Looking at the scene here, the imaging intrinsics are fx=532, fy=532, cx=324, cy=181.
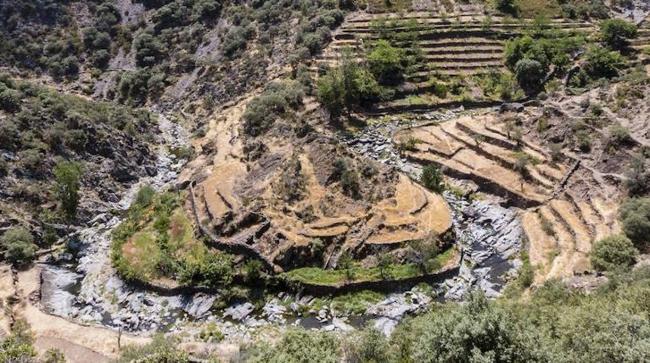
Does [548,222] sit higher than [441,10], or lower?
lower

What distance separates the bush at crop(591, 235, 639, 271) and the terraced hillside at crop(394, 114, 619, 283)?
1056mm

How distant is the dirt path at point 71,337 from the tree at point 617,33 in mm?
77116

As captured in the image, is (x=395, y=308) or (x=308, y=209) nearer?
(x=395, y=308)

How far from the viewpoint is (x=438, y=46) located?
85812mm

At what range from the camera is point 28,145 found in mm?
60500

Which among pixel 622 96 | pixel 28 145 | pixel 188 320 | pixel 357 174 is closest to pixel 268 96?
pixel 357 174

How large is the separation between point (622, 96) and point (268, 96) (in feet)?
139

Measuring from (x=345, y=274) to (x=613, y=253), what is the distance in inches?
778

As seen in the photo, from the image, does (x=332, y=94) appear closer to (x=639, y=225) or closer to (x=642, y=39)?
(x=639, y=225)

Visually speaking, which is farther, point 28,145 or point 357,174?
point 28,145

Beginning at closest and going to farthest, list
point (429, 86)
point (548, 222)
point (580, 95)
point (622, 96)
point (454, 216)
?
point (548, 222), point (454, 216), point (622, 96), point (580, 95), point (429, 86)

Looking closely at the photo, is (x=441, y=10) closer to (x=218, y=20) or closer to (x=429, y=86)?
(x=429, y=86)

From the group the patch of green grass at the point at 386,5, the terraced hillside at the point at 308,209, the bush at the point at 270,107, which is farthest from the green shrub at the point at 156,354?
the patch of green grass at the point at 386,5

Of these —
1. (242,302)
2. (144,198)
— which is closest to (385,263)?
(242,302)
